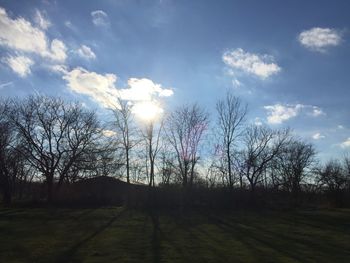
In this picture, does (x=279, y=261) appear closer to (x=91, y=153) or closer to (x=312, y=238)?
(x=312, y=238)

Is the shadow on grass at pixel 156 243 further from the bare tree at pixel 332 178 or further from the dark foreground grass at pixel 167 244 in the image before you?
the bare tree at pixel 332 178

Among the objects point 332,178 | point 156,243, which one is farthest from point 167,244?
point 332,178

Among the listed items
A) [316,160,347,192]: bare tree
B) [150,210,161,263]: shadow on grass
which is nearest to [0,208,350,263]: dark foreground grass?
[150,210,161,263]: shadow on grass

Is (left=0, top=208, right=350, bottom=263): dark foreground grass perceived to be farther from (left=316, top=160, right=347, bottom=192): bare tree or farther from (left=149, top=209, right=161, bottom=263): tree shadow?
(left=316, top=160, right=347, bottom=192): bare tree

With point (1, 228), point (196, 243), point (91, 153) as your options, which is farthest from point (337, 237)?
point (91, 153)

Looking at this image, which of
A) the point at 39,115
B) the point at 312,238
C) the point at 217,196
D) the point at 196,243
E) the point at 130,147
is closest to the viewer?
the point at 196,243

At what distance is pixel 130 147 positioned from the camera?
182 ft

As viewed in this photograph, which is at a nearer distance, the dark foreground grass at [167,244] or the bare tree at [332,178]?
the dark foreground grass at [167,244]

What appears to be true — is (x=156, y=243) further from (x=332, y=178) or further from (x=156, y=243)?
(x=332, y=178)

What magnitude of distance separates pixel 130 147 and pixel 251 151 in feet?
56.6

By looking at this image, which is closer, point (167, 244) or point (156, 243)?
point (167, 244)

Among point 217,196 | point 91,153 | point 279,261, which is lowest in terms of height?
point 279,261

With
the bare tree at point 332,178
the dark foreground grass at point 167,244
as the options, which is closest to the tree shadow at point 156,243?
the dark foreground grass at point 167,244

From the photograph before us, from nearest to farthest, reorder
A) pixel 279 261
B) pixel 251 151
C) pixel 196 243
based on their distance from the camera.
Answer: pixel 279 261
pixel 196 243
pixel 251 151
